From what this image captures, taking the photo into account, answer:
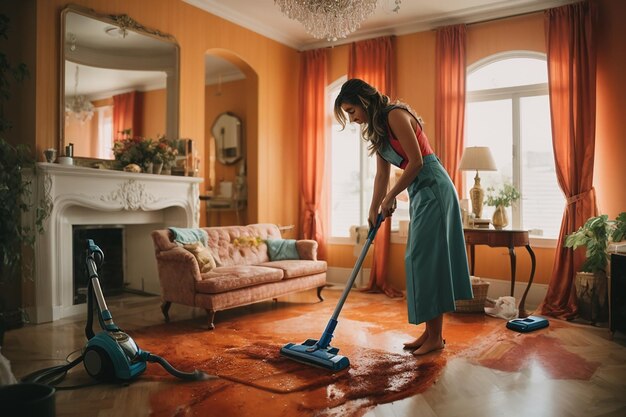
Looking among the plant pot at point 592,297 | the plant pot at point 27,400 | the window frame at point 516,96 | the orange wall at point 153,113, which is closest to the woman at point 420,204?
the plant pot at point 592,297

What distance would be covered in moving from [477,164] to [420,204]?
6.12ft

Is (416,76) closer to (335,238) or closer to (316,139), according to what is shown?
(316,139)

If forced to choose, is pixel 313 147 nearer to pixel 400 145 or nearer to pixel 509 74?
pixel 509 74

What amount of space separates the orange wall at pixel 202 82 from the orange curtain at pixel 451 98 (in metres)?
2.00

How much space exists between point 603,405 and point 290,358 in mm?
1616

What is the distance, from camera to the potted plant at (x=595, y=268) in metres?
4.13

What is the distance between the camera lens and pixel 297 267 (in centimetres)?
466

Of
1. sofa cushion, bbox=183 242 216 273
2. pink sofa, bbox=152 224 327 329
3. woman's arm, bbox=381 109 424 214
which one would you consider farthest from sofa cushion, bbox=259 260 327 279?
woman's arm, bbox=381 109 424 214

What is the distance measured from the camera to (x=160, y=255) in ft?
13.5

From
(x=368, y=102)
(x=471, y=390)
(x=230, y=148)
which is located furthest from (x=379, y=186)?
(x=230, y=148)

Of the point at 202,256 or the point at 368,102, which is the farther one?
the point at 202,256

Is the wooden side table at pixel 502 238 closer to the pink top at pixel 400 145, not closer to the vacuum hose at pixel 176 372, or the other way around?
the pink top at pixel 400 145

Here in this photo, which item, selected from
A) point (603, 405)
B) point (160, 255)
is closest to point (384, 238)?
point (160, 255)

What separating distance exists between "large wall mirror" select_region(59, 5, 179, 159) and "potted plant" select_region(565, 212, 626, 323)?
393 cm
